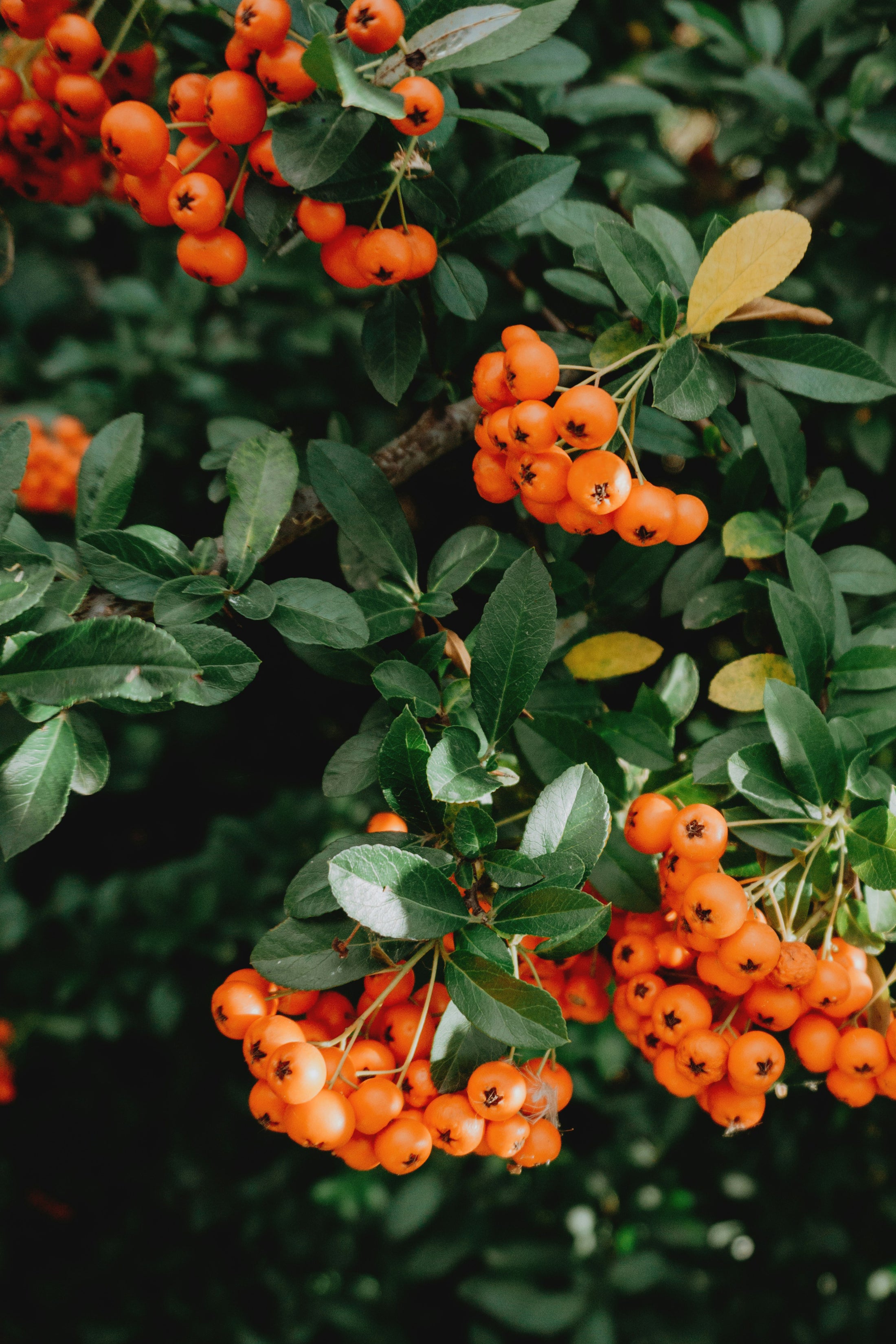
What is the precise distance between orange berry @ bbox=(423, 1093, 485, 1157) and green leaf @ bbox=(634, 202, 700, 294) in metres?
1.09

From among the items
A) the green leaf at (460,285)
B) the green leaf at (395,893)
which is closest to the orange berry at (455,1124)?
the green leaf at (395,893)

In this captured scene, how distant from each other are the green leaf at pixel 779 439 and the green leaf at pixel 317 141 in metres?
0.68

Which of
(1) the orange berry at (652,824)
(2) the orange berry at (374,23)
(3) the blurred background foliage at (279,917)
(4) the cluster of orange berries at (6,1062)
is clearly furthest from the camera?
(4) the cluster of orange berries at (6,1062)

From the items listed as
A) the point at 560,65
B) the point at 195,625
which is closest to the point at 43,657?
the point at 195,625

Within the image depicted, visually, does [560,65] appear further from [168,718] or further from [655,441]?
[168,718]

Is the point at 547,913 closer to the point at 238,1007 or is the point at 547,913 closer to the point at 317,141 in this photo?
the point at 238,1007

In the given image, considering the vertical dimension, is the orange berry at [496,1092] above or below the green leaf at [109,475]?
below

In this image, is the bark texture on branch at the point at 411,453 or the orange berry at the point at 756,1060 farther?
the bark texture on branch at the point at 411,453

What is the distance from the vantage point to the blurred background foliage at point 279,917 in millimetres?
1759

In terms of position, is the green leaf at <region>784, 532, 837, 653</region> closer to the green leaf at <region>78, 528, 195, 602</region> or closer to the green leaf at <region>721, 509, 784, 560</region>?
the green leaf at <region>721, 509, 784, 560</region>

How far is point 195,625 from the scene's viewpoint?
982 mm

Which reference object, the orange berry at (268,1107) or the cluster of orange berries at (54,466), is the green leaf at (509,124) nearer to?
the orange berry at (268,1107)

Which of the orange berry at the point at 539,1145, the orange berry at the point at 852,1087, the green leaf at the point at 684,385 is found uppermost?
the green leaf at the point at 684,385

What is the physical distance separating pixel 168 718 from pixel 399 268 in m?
2.00
